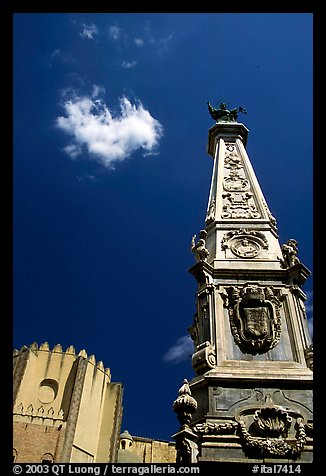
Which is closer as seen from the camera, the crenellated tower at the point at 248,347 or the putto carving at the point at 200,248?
the crenellated tower at the point at 248,347

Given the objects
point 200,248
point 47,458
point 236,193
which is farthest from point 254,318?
point 47,458

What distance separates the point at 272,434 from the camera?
451 inches

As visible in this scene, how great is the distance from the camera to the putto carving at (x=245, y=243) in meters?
16.5

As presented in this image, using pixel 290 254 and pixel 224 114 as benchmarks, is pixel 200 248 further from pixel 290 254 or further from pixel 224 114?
pixel 224 114

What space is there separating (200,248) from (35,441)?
33.1m

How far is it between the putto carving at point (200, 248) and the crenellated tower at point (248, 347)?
4 cm

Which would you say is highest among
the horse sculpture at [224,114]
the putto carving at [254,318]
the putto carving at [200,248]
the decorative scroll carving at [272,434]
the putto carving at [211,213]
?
the horse sculpture at [224,114]

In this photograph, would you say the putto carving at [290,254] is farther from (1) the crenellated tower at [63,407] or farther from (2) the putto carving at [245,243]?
(1) the crenellated tower at [63,407]

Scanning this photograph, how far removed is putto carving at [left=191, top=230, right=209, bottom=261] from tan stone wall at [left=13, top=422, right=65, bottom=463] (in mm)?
30603

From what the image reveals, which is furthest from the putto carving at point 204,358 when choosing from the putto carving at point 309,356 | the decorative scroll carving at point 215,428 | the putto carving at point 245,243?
the putto carving at point 245,243

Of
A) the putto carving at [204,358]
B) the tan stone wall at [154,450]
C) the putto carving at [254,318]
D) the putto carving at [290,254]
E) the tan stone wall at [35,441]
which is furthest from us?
the tan stone wall at [154,450]

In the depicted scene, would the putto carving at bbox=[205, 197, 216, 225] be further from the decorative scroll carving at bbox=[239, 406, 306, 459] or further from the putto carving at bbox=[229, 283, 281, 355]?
the decorative scroll carving at bbox=[239, 406, 306, 459]

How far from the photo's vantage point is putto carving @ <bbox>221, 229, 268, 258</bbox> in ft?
54.0
